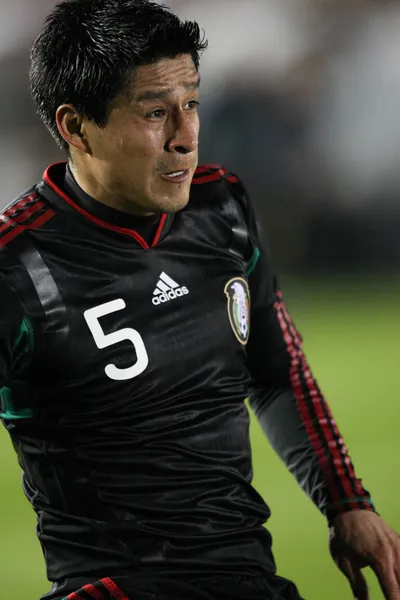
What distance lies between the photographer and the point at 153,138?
172 cm

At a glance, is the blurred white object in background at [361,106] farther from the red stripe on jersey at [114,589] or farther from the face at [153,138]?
the red stripe on jersey at [114,589]

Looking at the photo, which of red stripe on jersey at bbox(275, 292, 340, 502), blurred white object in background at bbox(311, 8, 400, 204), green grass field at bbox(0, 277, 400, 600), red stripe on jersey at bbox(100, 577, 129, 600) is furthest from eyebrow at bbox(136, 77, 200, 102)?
blurred white object in background at bbox(311, 8, 400, 204)

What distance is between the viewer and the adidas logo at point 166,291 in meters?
1.80

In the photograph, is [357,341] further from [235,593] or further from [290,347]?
[235,593]

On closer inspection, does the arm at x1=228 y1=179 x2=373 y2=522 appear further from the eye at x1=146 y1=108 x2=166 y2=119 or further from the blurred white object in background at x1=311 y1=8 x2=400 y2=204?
the blurred white object in background at x1=311 y1=8 x2=400 y2=204

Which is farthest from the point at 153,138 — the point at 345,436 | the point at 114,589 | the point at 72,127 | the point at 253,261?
the point at 345,436

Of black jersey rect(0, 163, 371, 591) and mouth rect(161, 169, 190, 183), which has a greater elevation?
mouth rect(161, 169, 190, 183)

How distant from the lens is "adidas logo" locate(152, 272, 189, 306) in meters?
1.80

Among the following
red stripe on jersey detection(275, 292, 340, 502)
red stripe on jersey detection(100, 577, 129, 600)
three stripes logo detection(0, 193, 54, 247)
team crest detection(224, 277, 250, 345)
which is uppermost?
three stripes logo detection(0, 193, 54, 247)

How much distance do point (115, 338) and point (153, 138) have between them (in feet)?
1.04

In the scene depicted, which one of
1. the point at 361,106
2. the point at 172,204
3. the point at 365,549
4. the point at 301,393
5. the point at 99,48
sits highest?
the point at 361,106

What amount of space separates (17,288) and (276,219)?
5366mm

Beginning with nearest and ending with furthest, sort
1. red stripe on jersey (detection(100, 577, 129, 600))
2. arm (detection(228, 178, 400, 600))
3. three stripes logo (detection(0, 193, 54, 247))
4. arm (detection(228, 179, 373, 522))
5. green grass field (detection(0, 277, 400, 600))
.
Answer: red stripe on jersey (detection(100, 577, 129, 600)), three stripes logo (detection(0, 193, 54, 247)), arm (detection(228, 178, 400, 600)), arm (detection(228, 179, 373, 522)), green grass field (detection(0, 277, 400, 600))

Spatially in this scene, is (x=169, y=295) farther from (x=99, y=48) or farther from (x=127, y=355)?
(x=99, y=48)
